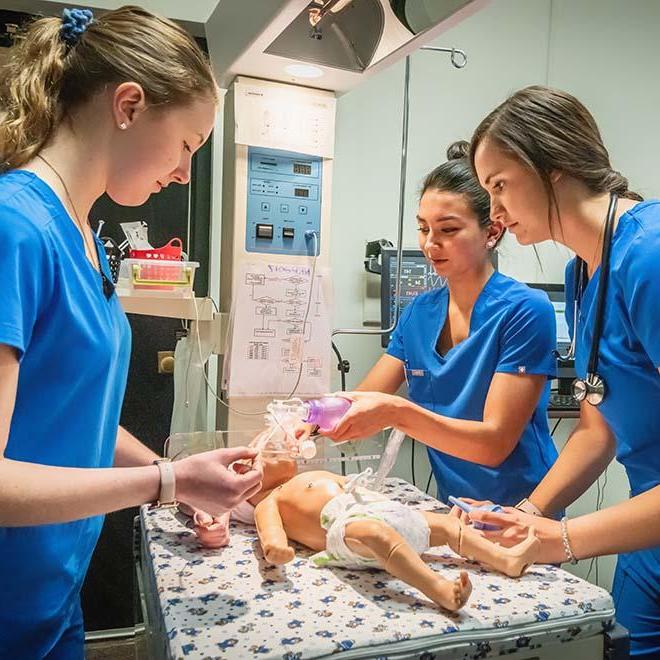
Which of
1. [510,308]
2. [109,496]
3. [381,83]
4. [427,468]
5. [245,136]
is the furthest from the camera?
[427,468]

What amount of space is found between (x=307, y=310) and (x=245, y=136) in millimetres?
526

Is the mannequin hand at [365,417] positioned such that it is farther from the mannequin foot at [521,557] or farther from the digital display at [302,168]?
the digital display at [302,168]

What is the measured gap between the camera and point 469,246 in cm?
165

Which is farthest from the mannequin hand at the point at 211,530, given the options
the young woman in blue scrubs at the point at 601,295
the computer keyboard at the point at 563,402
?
the computer keyboard at the point at 563,402

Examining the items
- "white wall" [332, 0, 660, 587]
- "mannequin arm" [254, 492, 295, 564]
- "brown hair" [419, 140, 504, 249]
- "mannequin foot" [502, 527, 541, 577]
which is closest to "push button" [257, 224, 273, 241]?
"brown hair" [419, 140, 504, 249]

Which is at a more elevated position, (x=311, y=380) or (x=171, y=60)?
(x=171, y=60)

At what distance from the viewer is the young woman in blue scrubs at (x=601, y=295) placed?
3.59ft

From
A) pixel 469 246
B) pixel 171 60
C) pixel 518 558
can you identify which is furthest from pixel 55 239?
pixel 469 246

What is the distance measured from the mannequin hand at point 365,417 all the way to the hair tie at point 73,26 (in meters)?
0.87

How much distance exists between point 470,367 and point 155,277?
83 cm

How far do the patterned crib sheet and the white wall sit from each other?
1.58 m

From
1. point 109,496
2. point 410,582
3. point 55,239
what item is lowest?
point 410,582

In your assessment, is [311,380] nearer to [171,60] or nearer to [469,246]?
[469,246]

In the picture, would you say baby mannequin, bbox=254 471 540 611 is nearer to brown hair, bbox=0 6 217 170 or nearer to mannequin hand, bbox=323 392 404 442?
mannequin hand, bbox=323 392 404 442
